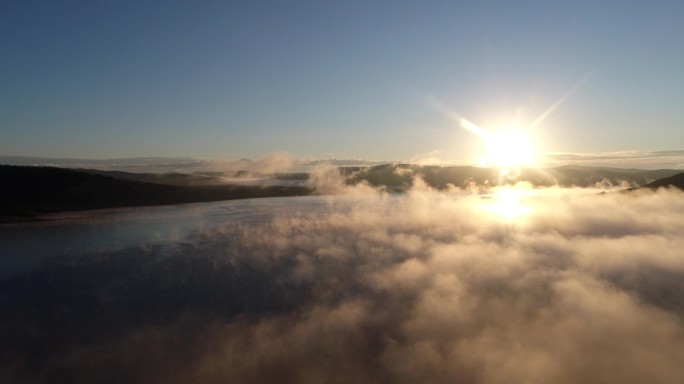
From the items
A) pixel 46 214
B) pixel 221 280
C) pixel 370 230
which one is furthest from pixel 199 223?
pixel 221 280

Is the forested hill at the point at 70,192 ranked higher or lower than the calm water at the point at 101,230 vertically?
higher

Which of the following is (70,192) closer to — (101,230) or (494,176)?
(101,230)

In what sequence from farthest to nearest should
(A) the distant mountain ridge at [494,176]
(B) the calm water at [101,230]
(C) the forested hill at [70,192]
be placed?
1. (A) the distant mountain ridge at [494,176]
2. (C) the forested hill at [70,192]
3. (B) the calm water at [101,230]

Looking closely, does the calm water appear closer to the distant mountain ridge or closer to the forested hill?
the forested hill

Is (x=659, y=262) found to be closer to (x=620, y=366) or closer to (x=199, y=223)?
(x=620, y=366)

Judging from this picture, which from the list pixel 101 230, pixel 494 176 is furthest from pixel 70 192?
pixel 494 176

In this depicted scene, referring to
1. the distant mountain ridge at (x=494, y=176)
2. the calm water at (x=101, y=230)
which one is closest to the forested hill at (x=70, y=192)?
the calm water at (x=101, y=230)

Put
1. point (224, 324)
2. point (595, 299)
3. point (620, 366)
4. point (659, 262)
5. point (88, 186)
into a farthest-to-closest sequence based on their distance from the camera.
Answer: point (88, 186)
point (659, 262)
point (595, 299)
point (224, 324)
point (620, 366)

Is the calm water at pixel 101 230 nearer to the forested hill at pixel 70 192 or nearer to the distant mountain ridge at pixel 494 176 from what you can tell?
the forested hill at pixel 70 192

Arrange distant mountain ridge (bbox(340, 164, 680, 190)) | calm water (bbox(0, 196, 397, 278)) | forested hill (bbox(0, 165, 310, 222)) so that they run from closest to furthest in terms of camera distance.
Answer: calm water (bbox(0, 196, 397, 278)) → forested hill (bbox(0, 165, 310, 222)) → distant mountain ridge (bbox(340, 164, 680, 190))

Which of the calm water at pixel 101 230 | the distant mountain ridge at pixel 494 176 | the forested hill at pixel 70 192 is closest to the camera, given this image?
the calm water at pixel 101 230

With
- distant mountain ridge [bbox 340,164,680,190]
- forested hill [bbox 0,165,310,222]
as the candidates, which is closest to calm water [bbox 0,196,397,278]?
forested hill [bbox 0,165,310,222]
